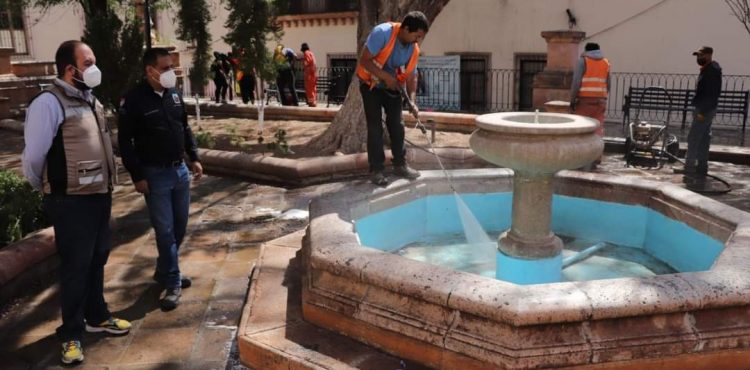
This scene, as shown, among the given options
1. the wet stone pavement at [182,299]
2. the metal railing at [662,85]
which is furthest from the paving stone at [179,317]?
the metal railing at [662,85]

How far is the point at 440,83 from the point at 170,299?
50.0 feet

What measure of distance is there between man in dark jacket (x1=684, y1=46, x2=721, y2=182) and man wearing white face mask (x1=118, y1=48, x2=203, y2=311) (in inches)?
260

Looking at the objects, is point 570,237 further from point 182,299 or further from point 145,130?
point 145,130

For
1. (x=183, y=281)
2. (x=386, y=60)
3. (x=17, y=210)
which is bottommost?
(x=183, y=281)

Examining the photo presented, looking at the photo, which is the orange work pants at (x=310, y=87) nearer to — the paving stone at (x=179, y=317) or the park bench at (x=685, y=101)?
the park bench at (x=685, y=101)

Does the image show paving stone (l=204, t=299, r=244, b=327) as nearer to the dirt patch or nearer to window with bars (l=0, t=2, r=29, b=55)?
the dirt patch

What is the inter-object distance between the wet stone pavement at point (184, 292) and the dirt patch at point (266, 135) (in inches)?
102

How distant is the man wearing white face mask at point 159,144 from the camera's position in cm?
409

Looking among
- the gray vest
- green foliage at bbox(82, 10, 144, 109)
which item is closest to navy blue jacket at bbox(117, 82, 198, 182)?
the gray vest

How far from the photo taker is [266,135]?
1184cm

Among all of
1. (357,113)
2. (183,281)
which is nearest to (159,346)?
A: (183,281)

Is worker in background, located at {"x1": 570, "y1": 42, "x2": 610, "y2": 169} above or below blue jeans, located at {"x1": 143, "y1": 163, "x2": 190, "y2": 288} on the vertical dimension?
above

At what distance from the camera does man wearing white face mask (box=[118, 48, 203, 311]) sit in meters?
4.09

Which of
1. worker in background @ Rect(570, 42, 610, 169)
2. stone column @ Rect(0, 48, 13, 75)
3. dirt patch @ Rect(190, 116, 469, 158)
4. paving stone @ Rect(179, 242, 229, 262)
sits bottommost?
paving stone @ Rect(179, 242, 229, 262)
